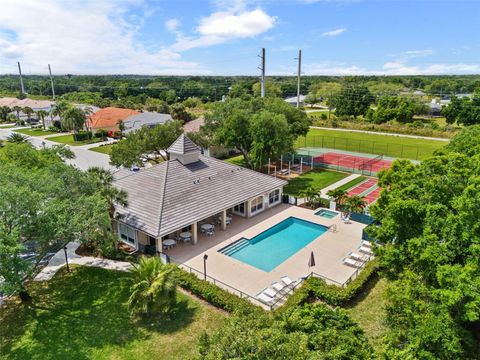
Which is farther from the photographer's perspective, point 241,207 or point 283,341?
point 241,207

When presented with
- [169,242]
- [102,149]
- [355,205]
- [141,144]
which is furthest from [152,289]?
[102,149]

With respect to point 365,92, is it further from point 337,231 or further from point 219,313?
point 219,313

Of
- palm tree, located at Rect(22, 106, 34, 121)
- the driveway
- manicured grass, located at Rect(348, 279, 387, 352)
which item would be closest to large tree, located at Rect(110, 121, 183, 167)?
the driveway

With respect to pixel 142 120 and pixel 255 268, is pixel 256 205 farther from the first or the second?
pixel 142 120

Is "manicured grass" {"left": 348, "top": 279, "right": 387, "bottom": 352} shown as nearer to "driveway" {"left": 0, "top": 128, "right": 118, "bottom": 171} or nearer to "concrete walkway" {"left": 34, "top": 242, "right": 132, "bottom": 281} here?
"concrete walkway" {"left": 34, "top": 242, "right": 132, "bottom": 281}

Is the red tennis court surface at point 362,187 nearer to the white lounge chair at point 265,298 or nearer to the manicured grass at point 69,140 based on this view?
the white lounge chair at point 265,298

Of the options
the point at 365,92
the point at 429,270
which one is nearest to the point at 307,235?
the point at 429,270


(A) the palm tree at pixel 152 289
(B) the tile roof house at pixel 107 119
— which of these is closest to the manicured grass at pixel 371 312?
(A) the palm tree at pixel 152 289
